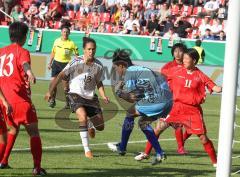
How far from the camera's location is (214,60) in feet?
93.8

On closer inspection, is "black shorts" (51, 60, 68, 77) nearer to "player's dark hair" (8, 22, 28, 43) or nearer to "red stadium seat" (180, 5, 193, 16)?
"red stadium seat" (180, 5, 193, 16)

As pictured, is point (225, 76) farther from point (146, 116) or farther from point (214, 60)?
point (214, 60)

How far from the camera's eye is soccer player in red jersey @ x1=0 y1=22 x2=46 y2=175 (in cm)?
955

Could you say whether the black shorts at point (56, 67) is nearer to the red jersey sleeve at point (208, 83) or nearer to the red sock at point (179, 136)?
the red sock at point (179, 136)

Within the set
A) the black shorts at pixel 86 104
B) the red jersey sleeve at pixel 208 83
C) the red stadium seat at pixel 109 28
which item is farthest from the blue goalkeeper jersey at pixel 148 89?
the red stadium seat at pixel 109 28

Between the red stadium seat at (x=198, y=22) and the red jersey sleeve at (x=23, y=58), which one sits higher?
Result: the red jersey sleeve at (x=23, y=58)

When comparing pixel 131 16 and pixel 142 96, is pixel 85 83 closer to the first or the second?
pixel 142 96

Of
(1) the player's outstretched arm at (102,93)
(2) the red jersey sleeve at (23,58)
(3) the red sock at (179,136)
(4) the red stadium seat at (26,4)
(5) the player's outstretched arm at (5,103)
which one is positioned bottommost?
(3) the red sock at (179,136)

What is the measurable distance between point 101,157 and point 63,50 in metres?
10.2

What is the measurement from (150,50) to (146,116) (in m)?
17.5

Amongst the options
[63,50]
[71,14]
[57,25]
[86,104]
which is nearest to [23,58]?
[86,104]

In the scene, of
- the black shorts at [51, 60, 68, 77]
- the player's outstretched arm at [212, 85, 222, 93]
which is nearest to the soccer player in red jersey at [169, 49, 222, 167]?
the player's outstretched arm at [212, 85, 222, 93]

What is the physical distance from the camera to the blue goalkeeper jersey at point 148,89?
11.6 m

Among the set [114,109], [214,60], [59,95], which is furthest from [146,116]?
[214,60]
